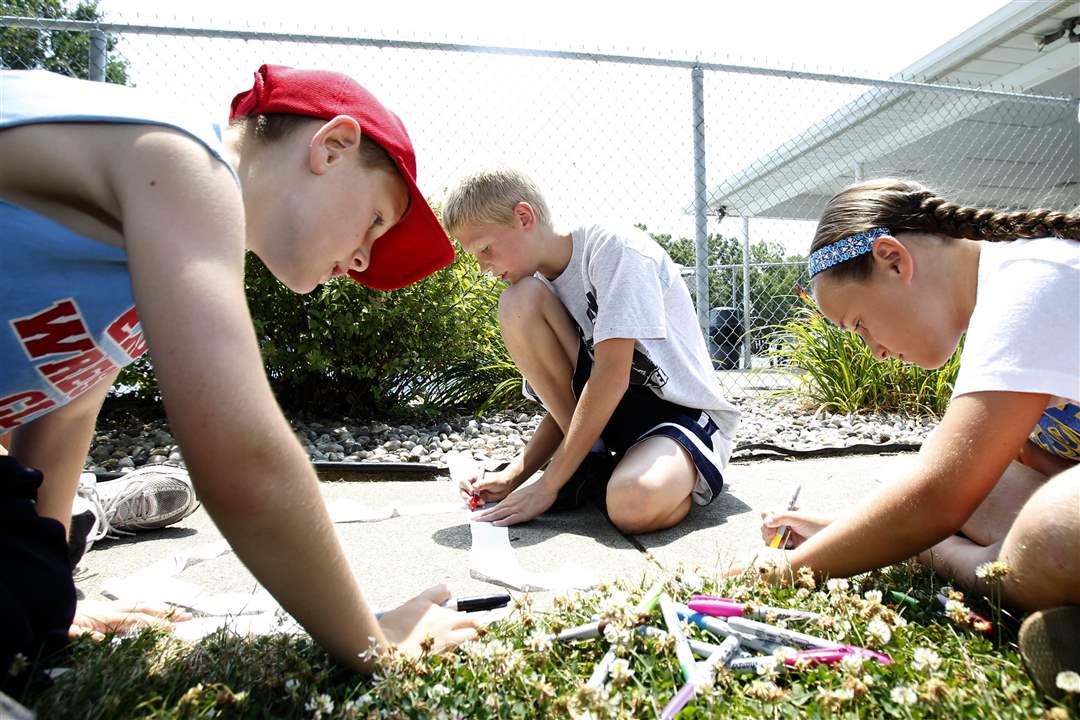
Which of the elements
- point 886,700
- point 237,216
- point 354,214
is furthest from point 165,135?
point 886,700

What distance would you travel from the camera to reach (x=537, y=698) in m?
1.10

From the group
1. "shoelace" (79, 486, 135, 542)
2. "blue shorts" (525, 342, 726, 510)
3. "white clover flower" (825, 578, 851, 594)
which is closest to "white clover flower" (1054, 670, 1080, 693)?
"white clover flower" (825, 578, 851, 594)

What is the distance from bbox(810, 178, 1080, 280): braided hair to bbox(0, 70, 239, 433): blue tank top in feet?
4.53

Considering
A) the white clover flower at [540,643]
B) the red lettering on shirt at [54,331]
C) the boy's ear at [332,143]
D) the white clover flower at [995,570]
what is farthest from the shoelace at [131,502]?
the white clover flower at [995,570]

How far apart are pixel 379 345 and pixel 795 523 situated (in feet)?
11.2

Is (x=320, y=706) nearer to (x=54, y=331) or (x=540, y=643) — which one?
(x=540, y=643)

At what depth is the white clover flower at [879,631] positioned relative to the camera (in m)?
1.20

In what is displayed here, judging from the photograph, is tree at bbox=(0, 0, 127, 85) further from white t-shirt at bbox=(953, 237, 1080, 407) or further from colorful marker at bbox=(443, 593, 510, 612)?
white t-shirt at bbox=(953, 237, 1080, 407)

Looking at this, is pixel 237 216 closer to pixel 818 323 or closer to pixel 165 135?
pixel 165 135

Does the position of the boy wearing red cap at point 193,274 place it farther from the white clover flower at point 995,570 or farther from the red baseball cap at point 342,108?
the white clover flower at point 995,570

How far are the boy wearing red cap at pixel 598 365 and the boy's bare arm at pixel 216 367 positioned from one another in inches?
60.3

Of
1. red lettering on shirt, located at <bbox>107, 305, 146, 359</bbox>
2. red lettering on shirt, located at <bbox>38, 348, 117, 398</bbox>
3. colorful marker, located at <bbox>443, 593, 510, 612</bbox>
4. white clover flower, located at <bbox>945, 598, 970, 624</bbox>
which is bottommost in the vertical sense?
colorful marker, located at <bbox>443, 593, 510, 612</bbox>

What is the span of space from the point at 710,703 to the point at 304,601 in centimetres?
60

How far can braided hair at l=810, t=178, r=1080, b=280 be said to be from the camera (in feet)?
4.99
